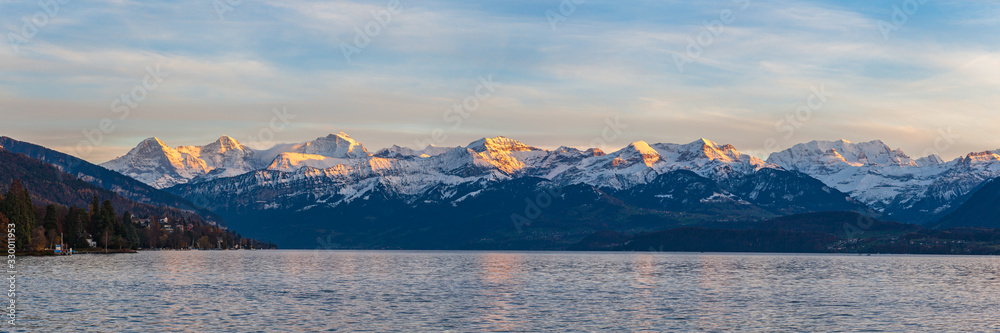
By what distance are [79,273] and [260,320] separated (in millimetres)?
83063

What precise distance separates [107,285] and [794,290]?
9749 centimetres

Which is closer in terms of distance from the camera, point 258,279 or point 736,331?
point 736,331

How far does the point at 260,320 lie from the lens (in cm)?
9244

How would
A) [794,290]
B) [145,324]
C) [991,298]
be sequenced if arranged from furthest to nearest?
[794,290] < [991,298] < [145,324]

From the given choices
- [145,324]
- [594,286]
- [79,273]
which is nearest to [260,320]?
[145,324]

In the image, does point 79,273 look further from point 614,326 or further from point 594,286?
point 614,326

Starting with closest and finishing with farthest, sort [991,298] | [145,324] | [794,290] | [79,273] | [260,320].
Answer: [145,324]
[260,320]
[991,298]
[794,290]
[79,273]

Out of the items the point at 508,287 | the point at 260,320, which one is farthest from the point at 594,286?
the point at 260,320

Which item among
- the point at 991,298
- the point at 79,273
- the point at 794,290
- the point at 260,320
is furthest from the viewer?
the point at 79,273

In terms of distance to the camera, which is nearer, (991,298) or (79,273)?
(991,298)

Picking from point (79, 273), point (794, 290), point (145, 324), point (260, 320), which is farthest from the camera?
point (79, 273)

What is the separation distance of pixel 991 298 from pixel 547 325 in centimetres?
7198

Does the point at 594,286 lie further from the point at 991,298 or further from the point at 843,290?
the point at 991,298

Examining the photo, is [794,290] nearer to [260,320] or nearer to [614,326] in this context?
[614,326]
